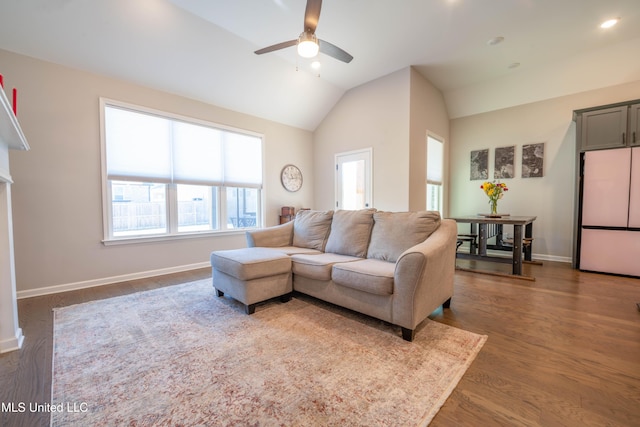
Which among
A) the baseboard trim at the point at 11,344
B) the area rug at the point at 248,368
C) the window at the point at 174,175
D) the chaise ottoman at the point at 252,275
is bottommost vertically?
the area rug at the point at 248,368

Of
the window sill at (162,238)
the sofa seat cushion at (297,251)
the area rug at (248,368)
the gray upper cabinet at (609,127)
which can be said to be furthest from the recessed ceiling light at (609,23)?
the window sill at (162,238)

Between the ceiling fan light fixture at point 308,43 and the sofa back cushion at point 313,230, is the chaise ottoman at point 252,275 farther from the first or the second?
the ceiling fan light fixture at point 308,43

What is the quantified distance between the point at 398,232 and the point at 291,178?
3.36 m

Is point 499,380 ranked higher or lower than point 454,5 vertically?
lower

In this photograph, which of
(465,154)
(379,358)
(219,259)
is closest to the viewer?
(379,358)

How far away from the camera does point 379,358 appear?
165 cm

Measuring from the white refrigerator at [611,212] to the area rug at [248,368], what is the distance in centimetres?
334

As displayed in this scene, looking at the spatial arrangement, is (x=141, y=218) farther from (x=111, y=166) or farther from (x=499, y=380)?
(x=499, y=380)

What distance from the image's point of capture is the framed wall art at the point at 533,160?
4.50m

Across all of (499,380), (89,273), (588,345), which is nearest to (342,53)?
(499,380)

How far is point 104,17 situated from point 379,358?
13.8 ft

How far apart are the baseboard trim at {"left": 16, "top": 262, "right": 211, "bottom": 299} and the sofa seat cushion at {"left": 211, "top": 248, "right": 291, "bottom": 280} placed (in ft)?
5.22

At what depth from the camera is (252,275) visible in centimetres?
229

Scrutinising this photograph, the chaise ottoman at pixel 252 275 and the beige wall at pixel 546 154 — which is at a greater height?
the beige wall at pixel 546 154
